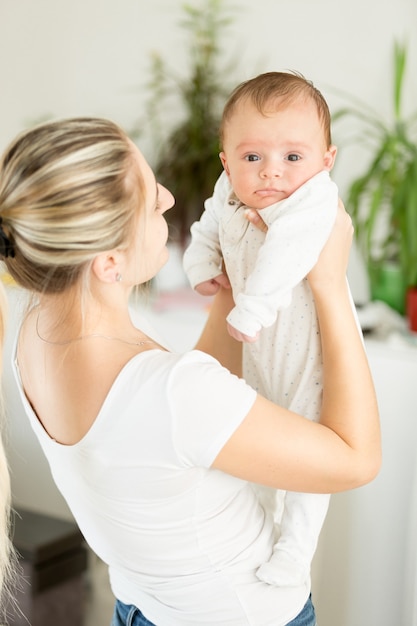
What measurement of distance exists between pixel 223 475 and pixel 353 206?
1378mm

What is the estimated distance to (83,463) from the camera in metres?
0.98

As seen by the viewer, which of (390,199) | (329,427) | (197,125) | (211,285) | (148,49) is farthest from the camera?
(148,49)

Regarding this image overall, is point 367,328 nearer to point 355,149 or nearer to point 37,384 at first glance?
point 355,149

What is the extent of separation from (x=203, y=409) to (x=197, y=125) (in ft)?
6.83

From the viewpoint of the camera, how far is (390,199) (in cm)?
229

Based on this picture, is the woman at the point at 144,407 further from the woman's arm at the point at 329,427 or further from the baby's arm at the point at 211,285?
the baby's arm at the point at 211,285

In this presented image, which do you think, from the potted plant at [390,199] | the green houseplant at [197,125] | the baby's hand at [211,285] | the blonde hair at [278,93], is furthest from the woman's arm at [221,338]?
the green houseplant at [197,125]

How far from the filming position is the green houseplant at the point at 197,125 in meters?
2.80

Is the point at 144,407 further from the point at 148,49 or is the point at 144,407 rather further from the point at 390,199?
the point at 148,49

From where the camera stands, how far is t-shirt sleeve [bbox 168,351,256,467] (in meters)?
0.90

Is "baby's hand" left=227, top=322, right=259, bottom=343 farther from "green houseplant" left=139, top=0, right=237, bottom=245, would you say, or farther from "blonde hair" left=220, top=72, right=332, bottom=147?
"green houseplant" left=139, top=0, right=237, bottom=245

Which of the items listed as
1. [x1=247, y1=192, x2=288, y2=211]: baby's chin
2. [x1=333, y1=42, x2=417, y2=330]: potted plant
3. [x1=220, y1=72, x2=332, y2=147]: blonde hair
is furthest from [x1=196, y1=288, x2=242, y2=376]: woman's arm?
[x1=333, y1=42, x2=417, y2=330]: potted plant

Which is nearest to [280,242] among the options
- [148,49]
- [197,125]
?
[197,125]

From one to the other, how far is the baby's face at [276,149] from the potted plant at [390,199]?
110cm
